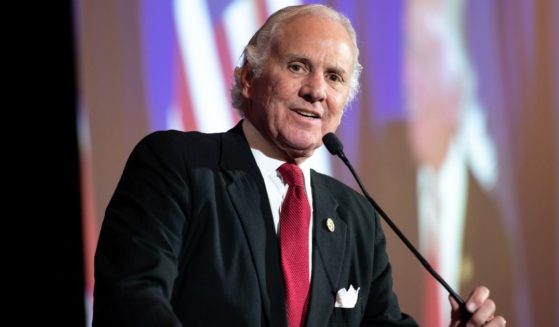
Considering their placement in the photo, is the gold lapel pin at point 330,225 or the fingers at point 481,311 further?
the gold lapel pin at point 330,225

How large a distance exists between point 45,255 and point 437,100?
171cm

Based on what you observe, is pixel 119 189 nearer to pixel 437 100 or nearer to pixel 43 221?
pixel 43 221

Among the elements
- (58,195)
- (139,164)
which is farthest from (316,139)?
(58,195)

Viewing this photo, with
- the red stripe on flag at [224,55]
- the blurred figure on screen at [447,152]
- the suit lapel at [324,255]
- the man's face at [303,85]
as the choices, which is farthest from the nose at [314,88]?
the blurred figure on screen at [447,152]

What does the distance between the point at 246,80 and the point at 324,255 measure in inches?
22.8

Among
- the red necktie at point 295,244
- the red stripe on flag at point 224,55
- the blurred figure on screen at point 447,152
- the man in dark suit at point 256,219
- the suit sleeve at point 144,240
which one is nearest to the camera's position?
the suit sleeve at point 144,240

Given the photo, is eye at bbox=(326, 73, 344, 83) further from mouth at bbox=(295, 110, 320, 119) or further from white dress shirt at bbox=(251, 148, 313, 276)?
white dress shirt at bbox=(251, 148, 313, 276)

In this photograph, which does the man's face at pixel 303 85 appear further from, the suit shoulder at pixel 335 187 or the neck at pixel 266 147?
the suit shoulder at pixel 335 187

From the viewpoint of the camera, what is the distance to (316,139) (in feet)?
7.16

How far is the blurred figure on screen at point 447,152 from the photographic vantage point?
3.38 meters

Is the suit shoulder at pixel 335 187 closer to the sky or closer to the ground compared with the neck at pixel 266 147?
closer to the ground

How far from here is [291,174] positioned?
2139 mm

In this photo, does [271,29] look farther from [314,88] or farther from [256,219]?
[256,219]

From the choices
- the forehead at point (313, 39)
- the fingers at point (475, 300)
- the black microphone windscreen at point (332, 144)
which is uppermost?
the forehead at point (313, 39)
